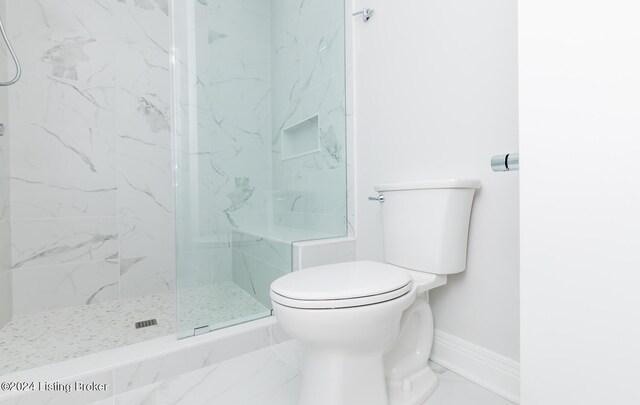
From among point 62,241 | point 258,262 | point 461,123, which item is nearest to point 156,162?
point 62,241

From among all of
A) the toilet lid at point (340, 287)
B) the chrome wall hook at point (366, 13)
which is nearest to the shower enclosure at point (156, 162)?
the chrome wall hook at point (366, 13)

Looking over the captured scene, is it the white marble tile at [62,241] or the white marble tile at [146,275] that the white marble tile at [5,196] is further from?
the white marble tile at [146,275]

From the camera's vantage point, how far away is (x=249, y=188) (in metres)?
1.49

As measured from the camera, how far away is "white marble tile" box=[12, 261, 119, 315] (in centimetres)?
162

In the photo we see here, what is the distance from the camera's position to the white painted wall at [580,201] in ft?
1.57

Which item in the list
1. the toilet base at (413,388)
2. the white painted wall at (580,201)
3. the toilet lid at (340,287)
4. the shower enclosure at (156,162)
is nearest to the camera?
the white painted wall at (580,201)

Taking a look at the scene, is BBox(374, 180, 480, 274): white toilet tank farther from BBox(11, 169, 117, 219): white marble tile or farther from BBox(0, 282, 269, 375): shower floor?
BBox(11, 169, 117, 219): white marble tile

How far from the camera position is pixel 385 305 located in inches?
32.3

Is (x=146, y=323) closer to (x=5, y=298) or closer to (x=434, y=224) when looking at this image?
(x=5, y=298)

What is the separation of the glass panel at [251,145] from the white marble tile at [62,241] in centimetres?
97

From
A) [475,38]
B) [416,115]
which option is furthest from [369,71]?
[475,38]

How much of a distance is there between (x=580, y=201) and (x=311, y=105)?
5.03 ft

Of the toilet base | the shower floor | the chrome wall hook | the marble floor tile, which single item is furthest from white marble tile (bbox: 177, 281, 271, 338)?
the chrome wall hook

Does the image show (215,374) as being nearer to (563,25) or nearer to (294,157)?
(294,157)
